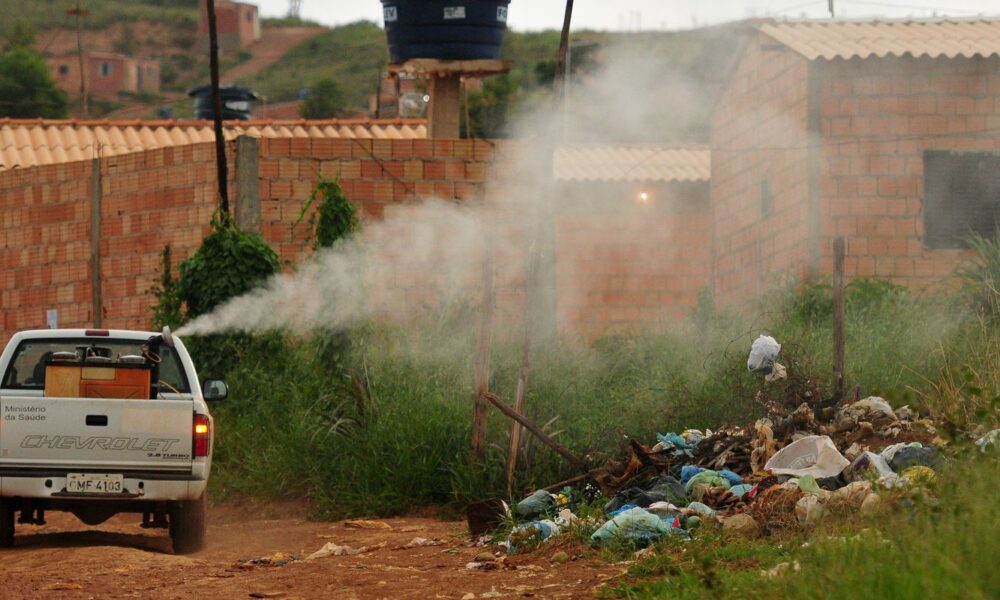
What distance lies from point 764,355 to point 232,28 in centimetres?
8316

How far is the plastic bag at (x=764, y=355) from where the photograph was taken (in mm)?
11680

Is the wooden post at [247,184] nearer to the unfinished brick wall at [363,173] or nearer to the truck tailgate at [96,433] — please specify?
the unfinished brick wall at [363,173]

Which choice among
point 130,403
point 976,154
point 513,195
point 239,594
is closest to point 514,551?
point 239,594

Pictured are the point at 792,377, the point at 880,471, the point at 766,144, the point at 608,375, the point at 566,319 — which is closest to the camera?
the point at 880,471

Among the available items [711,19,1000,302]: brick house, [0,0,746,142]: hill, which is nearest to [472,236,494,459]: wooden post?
[711,19,1000,302]: brick house

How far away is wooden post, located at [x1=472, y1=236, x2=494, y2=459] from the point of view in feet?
37.6

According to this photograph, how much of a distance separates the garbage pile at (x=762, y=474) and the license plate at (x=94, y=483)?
262 centimetres

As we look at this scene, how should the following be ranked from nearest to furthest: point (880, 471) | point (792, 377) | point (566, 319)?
1. point (880, 471)
2. point (792, 377)
3. point (566, 319)

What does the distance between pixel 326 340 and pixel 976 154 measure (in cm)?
856

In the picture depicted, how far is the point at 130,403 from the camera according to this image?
10344mm

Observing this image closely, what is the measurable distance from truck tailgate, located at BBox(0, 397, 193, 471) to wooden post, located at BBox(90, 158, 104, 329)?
Result: 27.4 ft

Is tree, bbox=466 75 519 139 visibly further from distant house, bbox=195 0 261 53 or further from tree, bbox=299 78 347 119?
distant house, bbox=195 0 261 53

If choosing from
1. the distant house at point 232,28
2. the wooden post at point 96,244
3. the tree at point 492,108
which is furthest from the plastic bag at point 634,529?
the distant house at point 232,28

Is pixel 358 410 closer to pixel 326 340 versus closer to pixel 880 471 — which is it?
pixel 326 340
